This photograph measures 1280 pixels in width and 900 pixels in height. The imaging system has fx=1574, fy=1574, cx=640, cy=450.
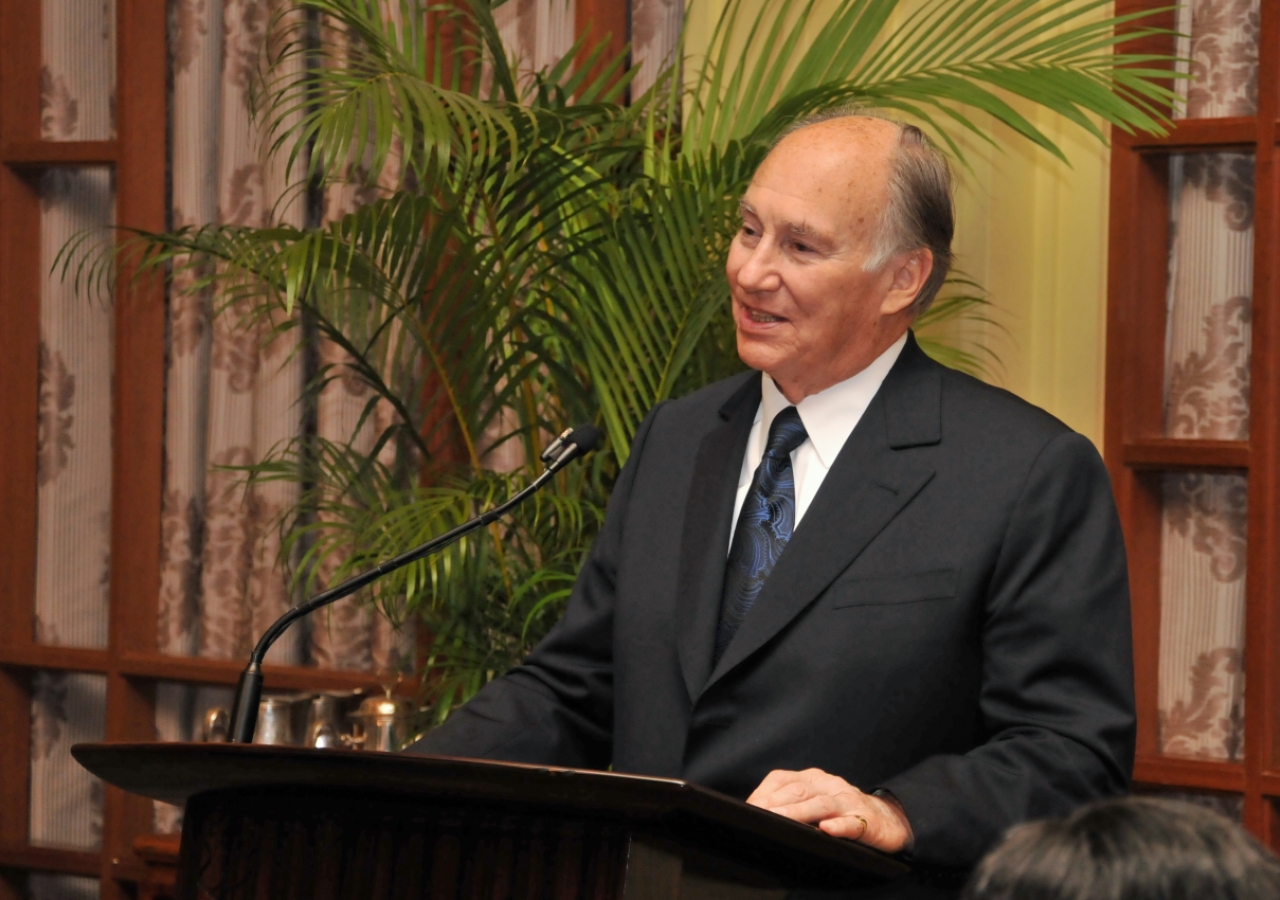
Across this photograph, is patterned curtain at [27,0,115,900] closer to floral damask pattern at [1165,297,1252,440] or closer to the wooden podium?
floral damask pattern at [1165,297,1252,440]

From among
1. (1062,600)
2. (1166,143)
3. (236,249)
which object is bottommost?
(1062,600)

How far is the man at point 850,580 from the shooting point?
168 centimetres

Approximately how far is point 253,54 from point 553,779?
3059 millimetres

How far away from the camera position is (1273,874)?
2.52 feet

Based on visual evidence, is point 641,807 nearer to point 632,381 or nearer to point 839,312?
point 839,312

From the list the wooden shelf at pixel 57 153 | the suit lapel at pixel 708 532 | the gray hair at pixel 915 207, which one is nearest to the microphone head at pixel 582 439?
the suit lapel at pixel 708 532

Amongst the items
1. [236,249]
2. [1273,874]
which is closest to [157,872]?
[236,249]

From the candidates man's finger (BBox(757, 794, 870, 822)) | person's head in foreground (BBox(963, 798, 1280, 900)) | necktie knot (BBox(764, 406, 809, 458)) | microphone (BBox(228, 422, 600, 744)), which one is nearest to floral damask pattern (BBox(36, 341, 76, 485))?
microphone (BBox(228, 422, 600, 744))

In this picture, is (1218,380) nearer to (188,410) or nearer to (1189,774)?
(1189,774)

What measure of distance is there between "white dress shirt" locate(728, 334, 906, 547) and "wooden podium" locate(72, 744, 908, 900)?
25.8 inches

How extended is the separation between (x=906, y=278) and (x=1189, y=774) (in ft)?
4.99

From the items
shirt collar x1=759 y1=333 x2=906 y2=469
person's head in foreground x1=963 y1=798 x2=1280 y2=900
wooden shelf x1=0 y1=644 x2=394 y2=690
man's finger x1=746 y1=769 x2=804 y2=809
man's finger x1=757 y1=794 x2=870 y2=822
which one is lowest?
wooden shelf x1=0 y1=644 x2=394 y2=690

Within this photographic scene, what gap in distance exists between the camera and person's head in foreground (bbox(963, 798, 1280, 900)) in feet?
2.46

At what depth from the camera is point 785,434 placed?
1979 millimetres
